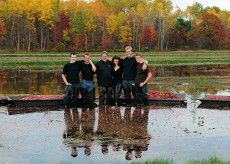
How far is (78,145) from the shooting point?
1362 cm

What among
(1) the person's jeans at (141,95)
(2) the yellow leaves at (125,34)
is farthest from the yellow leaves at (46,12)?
(1) the person's jeans at (141,95)

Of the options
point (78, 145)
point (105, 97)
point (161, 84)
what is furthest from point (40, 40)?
point (78, 145)

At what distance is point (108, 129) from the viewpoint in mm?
15984

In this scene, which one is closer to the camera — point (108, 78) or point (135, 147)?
point (135, 147)

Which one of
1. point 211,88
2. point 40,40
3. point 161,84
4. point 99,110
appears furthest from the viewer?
point 40,40

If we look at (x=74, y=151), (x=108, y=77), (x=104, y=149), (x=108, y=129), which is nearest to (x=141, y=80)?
(x=108, y=77)

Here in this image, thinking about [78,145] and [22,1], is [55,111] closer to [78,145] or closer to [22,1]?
[78,145]

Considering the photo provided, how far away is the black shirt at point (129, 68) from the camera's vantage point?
20359mm

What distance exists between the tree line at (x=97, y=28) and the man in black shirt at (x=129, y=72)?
75460 mm

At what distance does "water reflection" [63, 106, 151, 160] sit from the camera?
44.2 feet

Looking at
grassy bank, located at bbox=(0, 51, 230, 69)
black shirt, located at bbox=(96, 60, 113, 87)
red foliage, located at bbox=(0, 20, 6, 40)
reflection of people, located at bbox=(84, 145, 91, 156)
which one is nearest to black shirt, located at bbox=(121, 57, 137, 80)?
black shirt, located at bbox=(96, 60, 113, 87)

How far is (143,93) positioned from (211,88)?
976 cm

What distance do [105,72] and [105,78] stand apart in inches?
10.3

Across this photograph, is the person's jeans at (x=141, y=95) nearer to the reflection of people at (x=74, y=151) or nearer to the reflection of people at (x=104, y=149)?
the reflection of people at (x=104, y=149)
